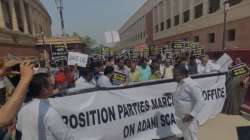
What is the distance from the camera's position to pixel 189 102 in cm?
379

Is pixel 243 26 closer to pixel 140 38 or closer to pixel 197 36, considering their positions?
pixel 197 36

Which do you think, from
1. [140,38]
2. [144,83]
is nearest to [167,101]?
[144,83]

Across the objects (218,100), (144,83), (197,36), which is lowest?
(218,100)

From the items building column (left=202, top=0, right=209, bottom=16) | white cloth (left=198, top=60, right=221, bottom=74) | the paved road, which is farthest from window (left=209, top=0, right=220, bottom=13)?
the paved road

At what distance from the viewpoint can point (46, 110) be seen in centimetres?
207

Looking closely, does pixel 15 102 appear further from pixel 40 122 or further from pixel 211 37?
pixel 211 37

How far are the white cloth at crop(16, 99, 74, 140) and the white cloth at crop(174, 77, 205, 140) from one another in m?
2.26

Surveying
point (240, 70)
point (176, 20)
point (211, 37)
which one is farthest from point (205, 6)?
point (240, 70)

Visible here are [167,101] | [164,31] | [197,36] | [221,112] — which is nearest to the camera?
[167,101]

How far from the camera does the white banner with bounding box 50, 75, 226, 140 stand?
13.3 feet

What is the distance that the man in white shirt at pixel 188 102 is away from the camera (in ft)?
12.1

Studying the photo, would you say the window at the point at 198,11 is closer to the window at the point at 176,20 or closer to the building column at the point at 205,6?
the building column at the point at 205,6

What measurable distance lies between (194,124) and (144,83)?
1412 millimetres

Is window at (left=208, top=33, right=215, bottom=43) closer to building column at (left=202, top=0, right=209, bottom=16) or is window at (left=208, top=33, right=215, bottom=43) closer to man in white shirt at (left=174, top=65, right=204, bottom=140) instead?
building column at (left=202, top=0, right=209, bottom=16)
